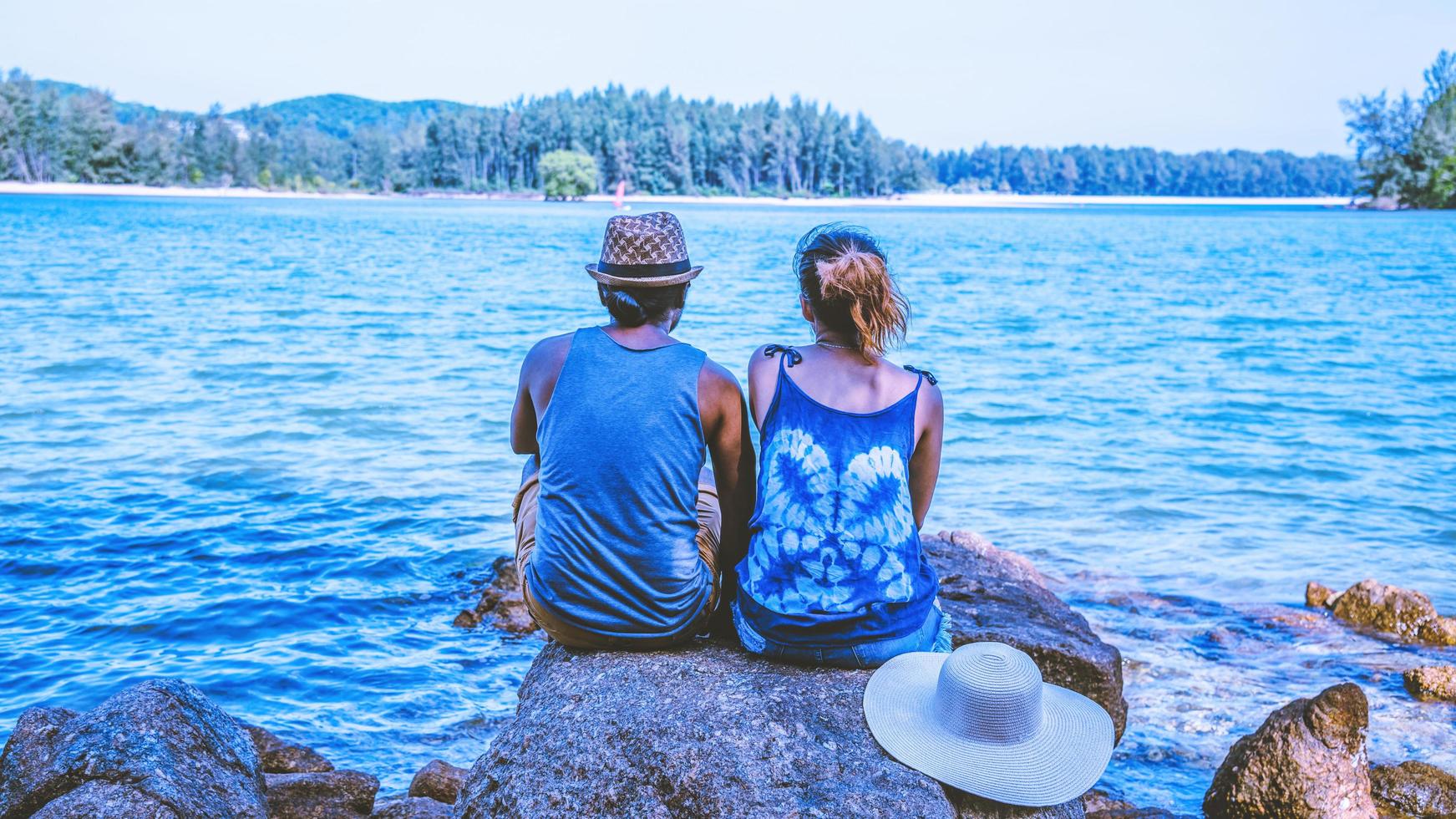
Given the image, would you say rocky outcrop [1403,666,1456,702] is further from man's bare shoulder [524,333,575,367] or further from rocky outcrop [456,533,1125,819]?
man's bare shoulder [524,333,575,367]

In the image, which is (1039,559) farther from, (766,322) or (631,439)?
(766,322)

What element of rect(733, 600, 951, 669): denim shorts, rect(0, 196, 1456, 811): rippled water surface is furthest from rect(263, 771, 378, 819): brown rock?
rect(733, 600, 951, 669): denim shorts

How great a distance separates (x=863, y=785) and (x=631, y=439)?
130 centimetres

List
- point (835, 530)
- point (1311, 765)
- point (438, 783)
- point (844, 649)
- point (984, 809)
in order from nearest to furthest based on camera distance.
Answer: point (984, 809) < point (835, 530) < point (844, 649) < point (1311, 765) < point (438, 783)

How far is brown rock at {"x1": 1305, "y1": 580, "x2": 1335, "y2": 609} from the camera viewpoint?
28.4ft

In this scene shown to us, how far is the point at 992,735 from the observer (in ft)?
10.9

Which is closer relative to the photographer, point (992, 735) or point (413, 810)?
point (992, 735)

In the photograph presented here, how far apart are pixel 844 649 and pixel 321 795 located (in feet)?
8.45

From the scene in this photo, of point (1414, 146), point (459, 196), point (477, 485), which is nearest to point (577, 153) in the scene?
point (459, 196)

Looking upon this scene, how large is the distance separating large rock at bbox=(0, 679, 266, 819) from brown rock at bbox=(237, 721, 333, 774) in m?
1.00

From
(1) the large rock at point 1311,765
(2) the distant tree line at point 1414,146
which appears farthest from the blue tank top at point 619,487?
(2) the distant tree line at point 1414,146

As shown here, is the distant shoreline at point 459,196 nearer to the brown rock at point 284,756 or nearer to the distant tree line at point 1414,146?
the distant tree line at point 1414,146

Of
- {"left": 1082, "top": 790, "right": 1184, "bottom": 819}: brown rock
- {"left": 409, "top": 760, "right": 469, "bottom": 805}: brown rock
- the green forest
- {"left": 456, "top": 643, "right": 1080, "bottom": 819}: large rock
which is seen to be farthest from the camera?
the green forest

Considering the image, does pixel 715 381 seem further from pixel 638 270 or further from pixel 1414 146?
pixel 1414 146
